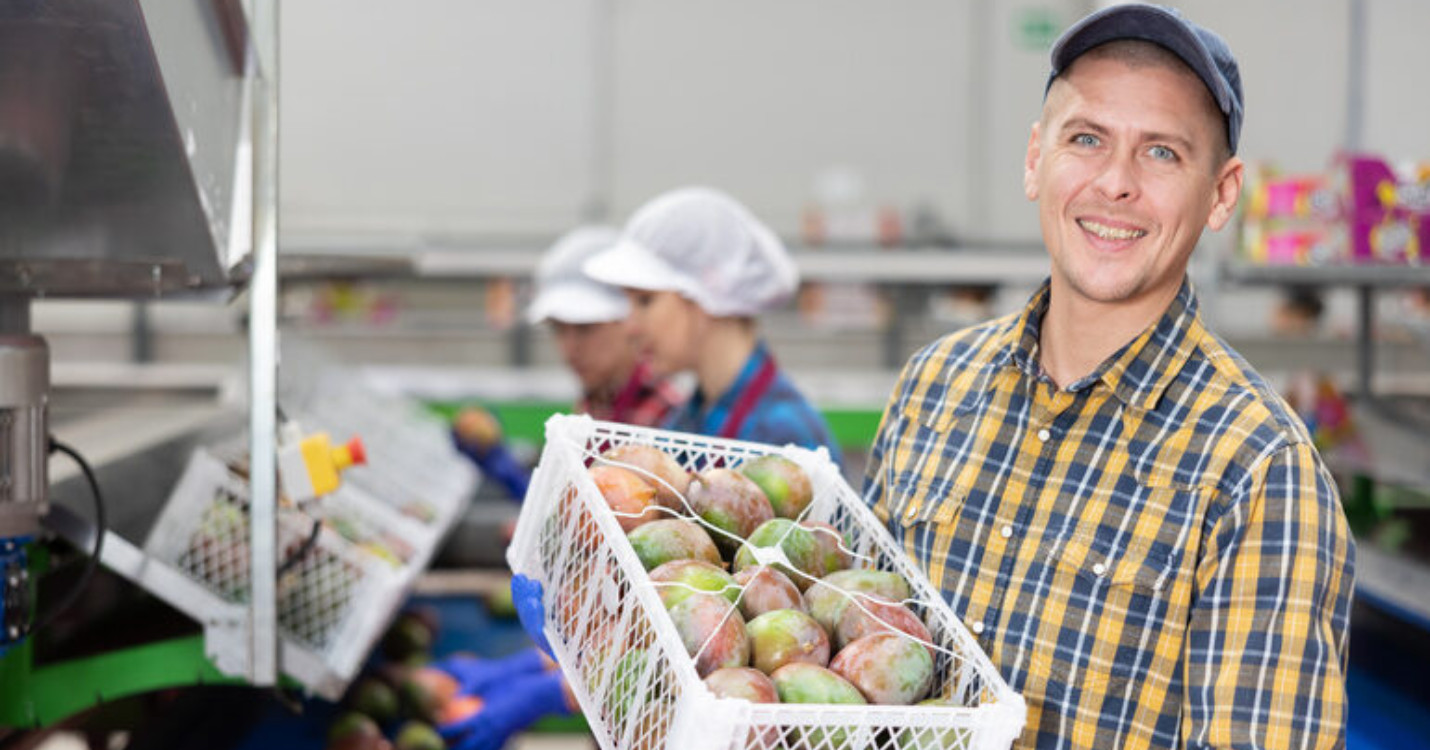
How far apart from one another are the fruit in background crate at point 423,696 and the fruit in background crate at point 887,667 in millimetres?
1955

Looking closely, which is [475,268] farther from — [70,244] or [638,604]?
[638,604]

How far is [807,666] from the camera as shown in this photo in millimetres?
→ 1210

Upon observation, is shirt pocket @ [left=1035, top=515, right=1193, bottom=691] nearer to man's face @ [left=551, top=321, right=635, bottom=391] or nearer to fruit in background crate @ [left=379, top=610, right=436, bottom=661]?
man's face @ [left=551, top=321, right=635, bottom=391]

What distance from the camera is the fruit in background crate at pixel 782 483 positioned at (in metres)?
1.58

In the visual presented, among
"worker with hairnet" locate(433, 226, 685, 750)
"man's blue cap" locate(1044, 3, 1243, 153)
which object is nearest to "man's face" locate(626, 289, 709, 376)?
"worker with hairnet" locate(433, 226, 685, 750)

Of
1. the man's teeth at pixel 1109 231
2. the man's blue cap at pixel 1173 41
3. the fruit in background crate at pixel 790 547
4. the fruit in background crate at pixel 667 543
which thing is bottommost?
the fruit in background crate at pixel 790 547

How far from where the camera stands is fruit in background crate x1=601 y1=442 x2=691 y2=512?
1489mm

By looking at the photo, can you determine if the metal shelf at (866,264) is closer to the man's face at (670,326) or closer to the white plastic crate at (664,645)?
the man's face at (670,326)

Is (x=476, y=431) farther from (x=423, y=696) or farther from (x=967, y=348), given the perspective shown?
(x=967, y=348)

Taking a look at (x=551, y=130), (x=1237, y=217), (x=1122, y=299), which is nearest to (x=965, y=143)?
(x=551, y=130)

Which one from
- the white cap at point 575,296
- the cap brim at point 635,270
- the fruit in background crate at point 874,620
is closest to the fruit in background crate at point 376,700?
the white cap at point 575,296

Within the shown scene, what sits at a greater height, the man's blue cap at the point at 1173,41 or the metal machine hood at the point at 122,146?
the man's blue cap at the point at 1173,41

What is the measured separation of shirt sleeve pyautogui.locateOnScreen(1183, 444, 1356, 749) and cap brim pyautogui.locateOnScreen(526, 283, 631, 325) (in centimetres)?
226

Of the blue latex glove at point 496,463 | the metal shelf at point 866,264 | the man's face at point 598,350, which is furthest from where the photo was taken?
the metal shelf at point 866,264
